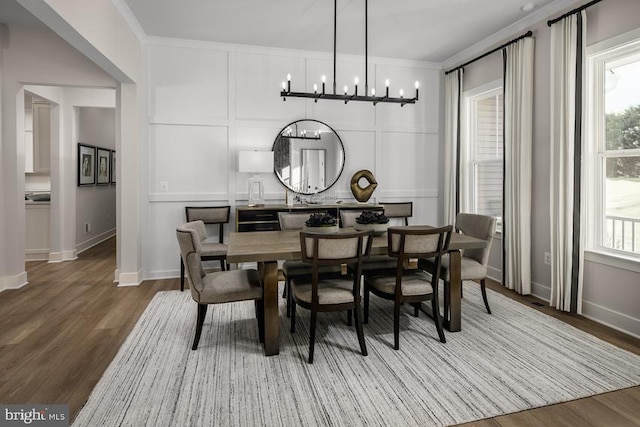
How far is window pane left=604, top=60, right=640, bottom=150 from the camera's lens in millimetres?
3051

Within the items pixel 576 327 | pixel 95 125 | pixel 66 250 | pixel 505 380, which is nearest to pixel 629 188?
pixel 576 327

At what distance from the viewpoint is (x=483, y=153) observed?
487 cm

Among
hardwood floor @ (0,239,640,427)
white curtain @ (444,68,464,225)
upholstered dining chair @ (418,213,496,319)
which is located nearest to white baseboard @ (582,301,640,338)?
hardwood floor @ (0,239,640,427)

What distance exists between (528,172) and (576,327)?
1.63 metres

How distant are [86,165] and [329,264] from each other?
5602 mm

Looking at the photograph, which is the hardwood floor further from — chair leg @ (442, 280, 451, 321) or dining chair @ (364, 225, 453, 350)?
chair leg @ (442, 280, 451, 321)

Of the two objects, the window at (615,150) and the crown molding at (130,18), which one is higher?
the crown molding at (130,18)

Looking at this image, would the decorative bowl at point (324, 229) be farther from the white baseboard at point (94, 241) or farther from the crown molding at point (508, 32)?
the white baseboard at point (94, 241)

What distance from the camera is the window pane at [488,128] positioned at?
4621 millimetres

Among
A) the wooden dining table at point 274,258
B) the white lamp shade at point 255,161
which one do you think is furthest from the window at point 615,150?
the white lamp shade at point 255,161

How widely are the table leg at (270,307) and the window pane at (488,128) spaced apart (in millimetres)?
3432

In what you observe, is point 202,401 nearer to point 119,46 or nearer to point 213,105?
point 119,46

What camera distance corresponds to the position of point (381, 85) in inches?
209

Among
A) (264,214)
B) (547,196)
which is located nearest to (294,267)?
(264,214)
